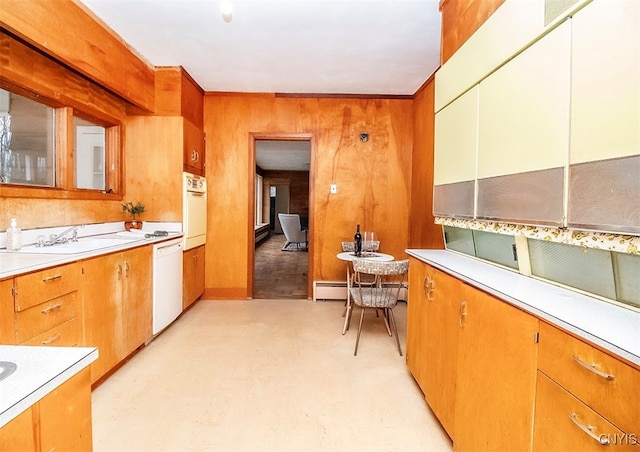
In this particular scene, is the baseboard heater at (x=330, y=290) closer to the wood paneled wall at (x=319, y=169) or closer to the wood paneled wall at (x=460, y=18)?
the wood paneled wall at (x=319, y=169)

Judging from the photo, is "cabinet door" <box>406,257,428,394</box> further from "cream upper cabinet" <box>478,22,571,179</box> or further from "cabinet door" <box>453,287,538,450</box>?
"cream upper cabinet" <box>478,22,571,179</box>

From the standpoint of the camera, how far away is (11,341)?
147 cm

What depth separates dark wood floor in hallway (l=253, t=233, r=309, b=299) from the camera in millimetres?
4605

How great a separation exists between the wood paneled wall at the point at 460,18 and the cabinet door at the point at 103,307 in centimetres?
260

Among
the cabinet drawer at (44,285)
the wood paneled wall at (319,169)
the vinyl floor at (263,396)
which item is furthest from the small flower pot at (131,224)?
the cabinet drawer at (44,285)

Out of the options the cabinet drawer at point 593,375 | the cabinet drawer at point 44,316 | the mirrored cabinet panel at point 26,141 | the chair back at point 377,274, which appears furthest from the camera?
the chair back at point 377,274

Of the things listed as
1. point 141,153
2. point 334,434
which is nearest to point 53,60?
point 141,153

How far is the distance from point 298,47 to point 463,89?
5.66 ft

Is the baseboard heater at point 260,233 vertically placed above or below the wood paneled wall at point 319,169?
below

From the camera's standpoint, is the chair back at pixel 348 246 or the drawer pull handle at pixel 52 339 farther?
the chair back at pixel 348 246

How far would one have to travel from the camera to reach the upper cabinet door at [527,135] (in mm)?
1162

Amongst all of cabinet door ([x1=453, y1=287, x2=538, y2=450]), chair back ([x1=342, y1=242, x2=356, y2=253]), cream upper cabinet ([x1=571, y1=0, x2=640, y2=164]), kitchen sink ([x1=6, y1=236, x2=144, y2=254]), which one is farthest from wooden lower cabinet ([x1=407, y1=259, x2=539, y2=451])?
kitchen sink ([x1=6, y1=236, x2=144, y2=254])

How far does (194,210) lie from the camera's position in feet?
12.2

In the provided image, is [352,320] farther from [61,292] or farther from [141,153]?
[141,153]
